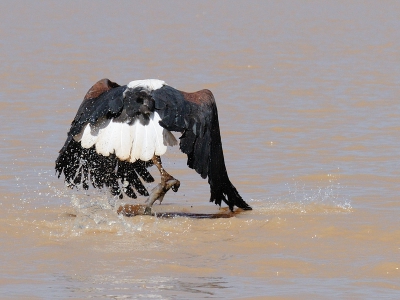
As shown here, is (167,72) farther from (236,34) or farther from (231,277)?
(231,277)

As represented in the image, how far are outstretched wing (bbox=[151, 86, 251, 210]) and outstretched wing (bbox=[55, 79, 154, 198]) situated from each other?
225 millimetres

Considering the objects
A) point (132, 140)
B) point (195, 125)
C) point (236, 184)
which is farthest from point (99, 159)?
point (236, 184)

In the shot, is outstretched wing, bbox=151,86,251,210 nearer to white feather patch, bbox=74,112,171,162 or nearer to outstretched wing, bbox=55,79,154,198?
white feather patch, bbox=74,112,171,162

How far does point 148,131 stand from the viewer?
7.63 meters

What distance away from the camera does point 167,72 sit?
18.8 m

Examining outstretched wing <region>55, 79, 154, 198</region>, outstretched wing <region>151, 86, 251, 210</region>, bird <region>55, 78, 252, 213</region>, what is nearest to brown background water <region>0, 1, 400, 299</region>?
outstretched wing <region>55, 79, 154, 198</region>

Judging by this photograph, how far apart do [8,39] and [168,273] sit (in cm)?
1903

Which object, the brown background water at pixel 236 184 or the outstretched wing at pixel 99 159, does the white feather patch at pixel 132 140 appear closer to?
the outstretched wing at pixel 99 159

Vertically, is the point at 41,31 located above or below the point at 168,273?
above

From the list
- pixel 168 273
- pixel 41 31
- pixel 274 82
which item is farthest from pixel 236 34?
pixel 168 273

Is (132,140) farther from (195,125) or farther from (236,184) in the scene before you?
(236,184)

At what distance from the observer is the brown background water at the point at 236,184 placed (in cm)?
622

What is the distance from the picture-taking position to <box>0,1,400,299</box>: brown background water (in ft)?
20.4

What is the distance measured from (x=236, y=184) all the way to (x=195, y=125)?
179 cm
